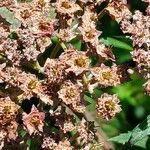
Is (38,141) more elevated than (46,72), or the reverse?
(46,72)

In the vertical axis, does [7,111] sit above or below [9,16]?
below

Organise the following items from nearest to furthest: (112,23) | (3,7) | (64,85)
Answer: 1. (64,85)
2. (3,7)
3. (112,23)

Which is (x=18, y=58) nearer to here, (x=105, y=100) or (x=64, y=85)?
(x=64, y=85)

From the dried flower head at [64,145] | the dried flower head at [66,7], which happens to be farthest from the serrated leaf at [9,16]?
the dried flower head at [64,145]

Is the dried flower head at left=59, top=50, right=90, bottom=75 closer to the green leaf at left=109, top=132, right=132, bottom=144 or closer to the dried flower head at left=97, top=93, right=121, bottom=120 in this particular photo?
the dried flower head at left=97, top=93, right=121, bottom=120

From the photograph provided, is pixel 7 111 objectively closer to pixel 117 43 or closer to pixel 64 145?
pixel 64 145

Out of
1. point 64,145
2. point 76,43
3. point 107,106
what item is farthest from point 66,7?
point 64,145

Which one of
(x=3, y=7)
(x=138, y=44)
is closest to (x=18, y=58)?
(x=3, y=7)

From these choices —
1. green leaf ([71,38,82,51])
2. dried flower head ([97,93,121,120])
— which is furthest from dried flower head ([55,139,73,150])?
green leaf ([71,38,82,51])

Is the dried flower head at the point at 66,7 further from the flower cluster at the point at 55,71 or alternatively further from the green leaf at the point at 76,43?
the green leaf at the point at 76,43
